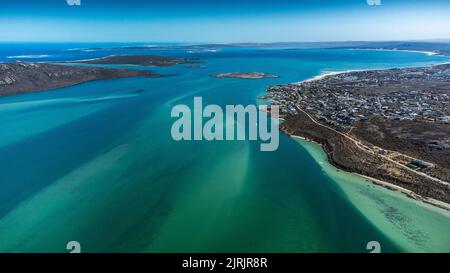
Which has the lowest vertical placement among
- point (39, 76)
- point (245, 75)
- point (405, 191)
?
point (405, 191)

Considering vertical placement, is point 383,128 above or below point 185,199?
above

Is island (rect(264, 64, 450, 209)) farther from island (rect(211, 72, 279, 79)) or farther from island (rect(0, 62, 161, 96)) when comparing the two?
island (rect(0, 62, 161, 96))

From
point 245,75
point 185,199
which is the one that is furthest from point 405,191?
point 245,75

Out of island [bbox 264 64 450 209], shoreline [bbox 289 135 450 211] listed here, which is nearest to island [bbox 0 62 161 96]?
island [bbox 264 64 450 209]

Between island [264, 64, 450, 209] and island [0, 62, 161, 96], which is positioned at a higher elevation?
island [0, 62, 161, 96]

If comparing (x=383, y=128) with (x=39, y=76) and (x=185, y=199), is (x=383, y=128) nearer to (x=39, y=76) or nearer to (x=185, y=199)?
(x=185, y=199)

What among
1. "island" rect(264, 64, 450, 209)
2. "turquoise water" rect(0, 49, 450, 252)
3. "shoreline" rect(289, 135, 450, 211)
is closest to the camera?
"turquoise water" rect(0, 49, 450, 252)
